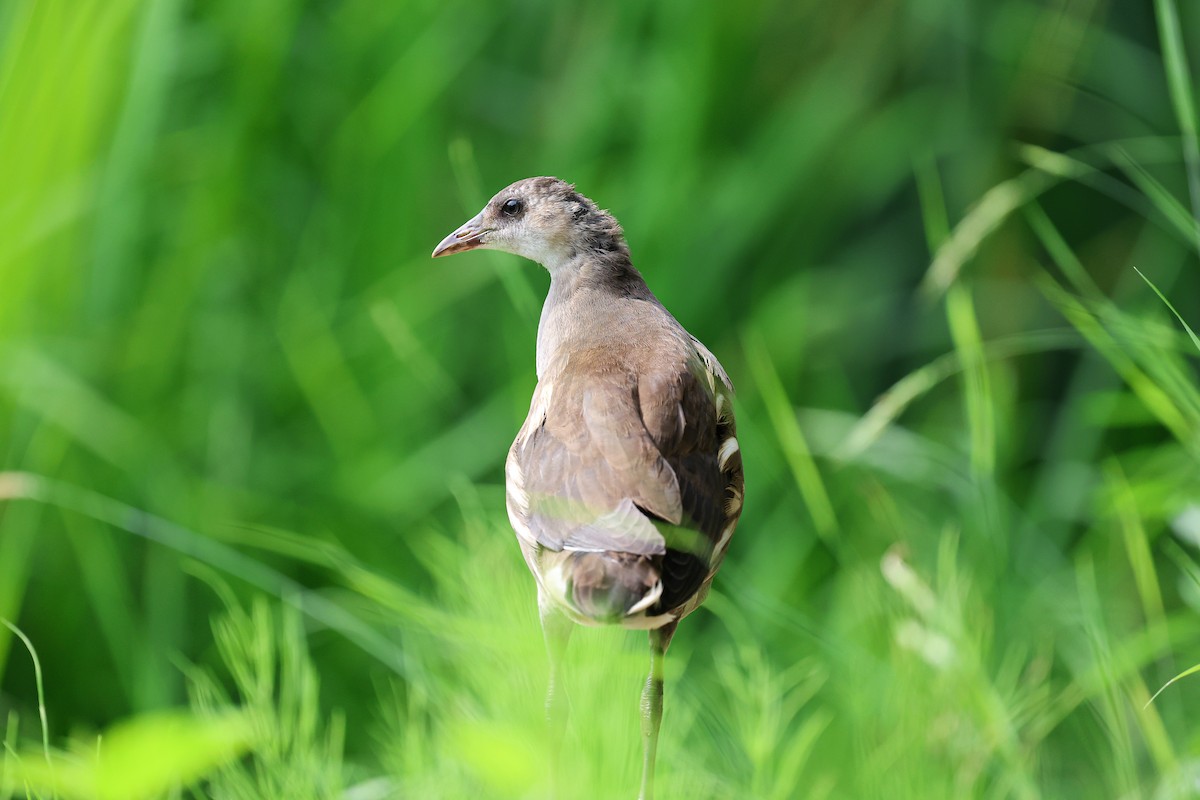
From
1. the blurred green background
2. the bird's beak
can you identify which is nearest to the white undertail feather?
the bird's beak

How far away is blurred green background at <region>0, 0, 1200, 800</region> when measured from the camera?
246cm

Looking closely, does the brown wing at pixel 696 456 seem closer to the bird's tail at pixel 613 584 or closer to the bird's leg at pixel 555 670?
the bird's tail at pixel 613 584

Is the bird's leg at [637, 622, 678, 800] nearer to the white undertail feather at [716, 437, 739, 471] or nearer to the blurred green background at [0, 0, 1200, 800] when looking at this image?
the white undertail feather at [716, 437, 739, 471]

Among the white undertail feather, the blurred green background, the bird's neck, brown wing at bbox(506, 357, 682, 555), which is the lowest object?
the blurred green background

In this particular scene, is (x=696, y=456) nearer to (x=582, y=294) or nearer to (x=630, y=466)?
(x=630, y=466)

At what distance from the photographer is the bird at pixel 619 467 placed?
923 millimetres

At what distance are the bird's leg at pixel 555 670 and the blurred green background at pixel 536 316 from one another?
Result: 2.48 feet

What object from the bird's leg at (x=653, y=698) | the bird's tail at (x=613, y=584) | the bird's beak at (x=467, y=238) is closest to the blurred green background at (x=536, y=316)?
the bird's beak at (x=467, y=238)

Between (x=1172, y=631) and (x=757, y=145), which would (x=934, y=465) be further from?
(x=757, y=145)

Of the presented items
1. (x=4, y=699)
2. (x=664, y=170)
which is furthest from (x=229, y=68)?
(x=4, y=699)

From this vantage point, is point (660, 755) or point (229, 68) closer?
point (660, 755)

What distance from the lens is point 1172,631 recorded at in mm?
2398

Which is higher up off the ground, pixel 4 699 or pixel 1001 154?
pixel 1001 154

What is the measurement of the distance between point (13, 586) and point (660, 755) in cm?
154
